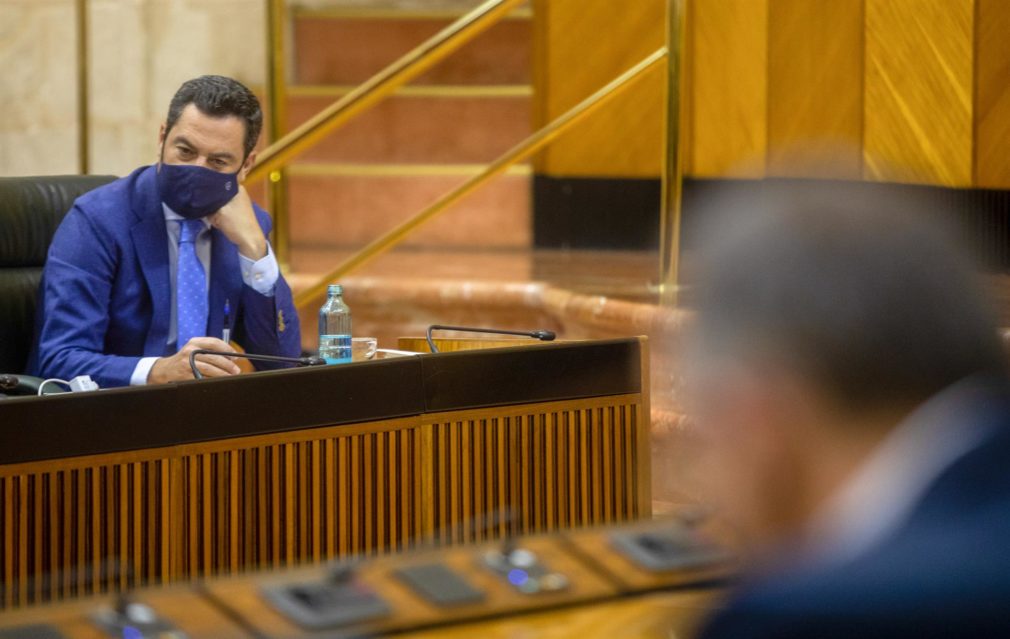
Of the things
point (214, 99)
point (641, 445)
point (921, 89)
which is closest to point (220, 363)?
point (214, 99)

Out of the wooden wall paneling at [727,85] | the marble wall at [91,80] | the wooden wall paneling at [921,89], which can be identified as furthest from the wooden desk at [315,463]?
the marble wall at [91,80]

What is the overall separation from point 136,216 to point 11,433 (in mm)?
722

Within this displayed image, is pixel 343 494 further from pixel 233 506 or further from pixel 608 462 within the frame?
pixel 608 462

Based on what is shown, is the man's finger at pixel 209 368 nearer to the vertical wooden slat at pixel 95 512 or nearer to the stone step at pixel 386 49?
the vertical wooden slat at pixel 95 512

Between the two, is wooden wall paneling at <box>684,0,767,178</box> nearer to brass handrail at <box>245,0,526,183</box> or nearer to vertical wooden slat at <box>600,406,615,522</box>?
brass handrail at <box>245,0,526,183</box>

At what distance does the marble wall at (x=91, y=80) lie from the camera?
179 inches

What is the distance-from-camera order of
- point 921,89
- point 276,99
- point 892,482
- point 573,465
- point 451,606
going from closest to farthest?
1. point 892,482
2. point 451,606
3. point 573,465
4. point 276,99
5. point 921,89

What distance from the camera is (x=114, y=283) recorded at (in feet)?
7.94

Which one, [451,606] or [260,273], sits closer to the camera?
[451,606]

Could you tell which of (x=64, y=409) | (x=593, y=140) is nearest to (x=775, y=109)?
(x=593, y=140)

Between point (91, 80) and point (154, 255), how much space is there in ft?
7.59

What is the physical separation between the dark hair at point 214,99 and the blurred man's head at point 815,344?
1852mm

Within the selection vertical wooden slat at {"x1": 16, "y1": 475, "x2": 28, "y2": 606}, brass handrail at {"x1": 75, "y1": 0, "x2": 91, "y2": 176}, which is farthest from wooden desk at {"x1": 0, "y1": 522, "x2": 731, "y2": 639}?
brass handrail at {"x1": 75, "y1": 0, "x2": 91, "y2": 176}

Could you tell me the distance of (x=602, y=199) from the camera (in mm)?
4816
